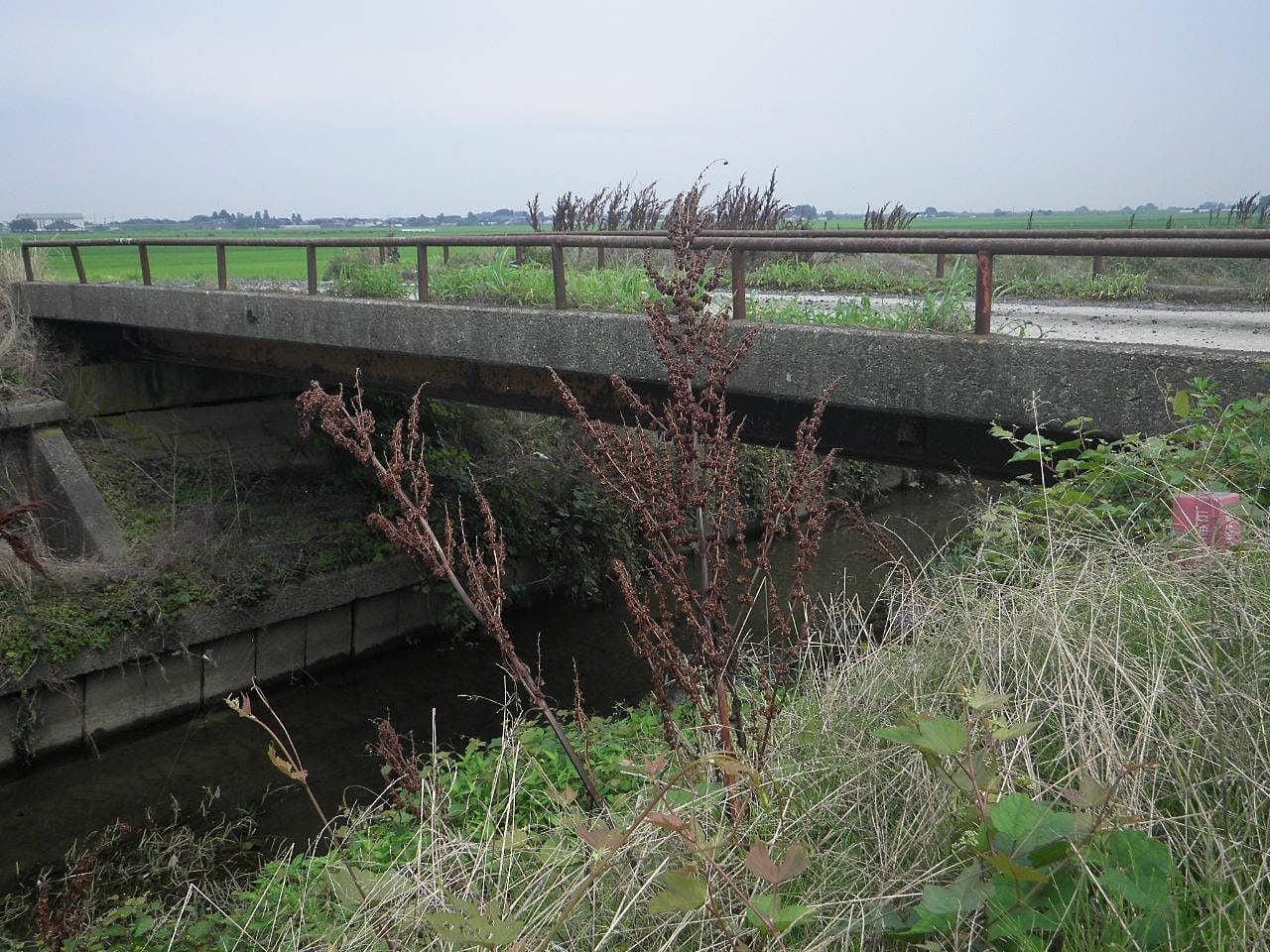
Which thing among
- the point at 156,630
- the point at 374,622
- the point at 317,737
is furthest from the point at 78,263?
the point at 317,737

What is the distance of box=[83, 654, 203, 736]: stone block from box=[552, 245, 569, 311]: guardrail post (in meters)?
5.85

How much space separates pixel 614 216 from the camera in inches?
639

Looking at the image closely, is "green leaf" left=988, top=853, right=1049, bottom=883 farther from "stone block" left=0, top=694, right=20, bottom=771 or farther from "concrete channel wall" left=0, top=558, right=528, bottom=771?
"stone block" left=0, top=694, right=20, bottom=771

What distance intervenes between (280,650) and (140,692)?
1623 mm

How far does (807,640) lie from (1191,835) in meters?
1.03

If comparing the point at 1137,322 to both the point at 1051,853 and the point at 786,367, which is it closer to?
the point at 786,367

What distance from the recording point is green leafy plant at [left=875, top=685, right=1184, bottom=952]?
189 centimetres

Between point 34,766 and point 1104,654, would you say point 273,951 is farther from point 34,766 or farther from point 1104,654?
point 34,766

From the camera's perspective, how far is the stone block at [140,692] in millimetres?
10195

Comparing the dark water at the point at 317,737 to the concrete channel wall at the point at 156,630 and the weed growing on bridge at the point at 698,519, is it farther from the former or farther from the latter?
the weed growing on bridge at the point at 698,519

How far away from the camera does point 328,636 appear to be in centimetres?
1222

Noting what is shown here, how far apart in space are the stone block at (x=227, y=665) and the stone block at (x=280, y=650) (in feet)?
0.32

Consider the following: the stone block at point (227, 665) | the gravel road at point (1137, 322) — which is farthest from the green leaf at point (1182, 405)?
the stone block at point (227, 665)

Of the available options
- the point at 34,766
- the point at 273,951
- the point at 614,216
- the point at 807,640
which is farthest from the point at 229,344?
the point at 807,640
